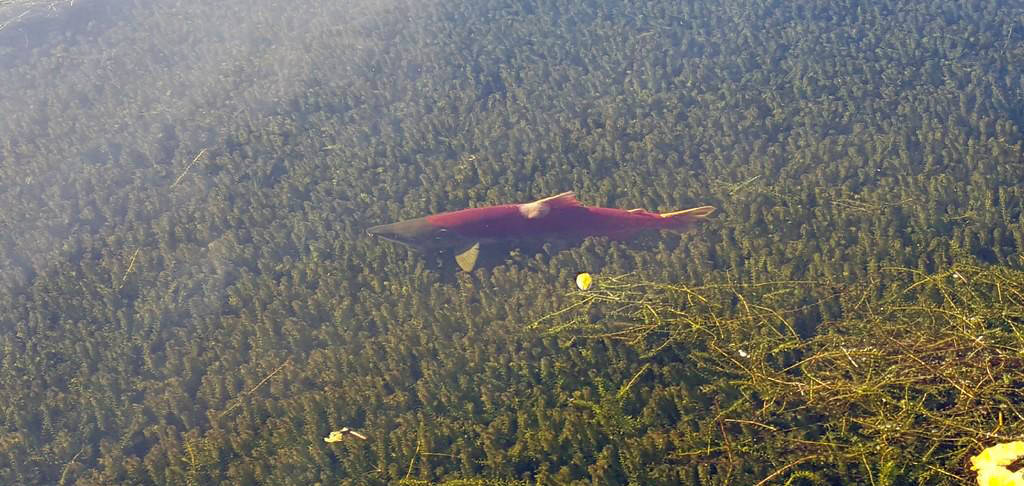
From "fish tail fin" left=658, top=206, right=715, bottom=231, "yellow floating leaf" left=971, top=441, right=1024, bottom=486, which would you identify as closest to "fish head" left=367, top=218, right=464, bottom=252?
"fish tail fin" left=658, top=206, right=715, bottom=231

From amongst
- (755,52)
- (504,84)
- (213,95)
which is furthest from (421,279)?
A: (755,52)

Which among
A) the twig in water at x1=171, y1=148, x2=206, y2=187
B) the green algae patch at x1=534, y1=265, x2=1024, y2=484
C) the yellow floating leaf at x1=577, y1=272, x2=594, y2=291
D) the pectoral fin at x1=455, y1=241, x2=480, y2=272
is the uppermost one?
the twig in water at x1=171, y1=148, x2=206, y2=187

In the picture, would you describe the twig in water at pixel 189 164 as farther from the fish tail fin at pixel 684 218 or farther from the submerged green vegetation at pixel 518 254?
the fish tail fin at pixel 684 218

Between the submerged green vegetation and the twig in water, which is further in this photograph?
the twig in water

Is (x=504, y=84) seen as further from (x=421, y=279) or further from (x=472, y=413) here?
(x=472, y=413)

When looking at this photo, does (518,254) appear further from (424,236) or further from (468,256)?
(424,236)

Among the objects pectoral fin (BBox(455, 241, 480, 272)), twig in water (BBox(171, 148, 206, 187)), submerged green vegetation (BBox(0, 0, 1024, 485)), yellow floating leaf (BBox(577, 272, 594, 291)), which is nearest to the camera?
submerged green vegetation (BBox(0, 0, 1024, 485))

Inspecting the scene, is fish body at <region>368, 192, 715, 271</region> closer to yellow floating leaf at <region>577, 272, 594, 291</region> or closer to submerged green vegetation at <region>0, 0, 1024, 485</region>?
submerged green vegetation at <region>0, 0, 1024, 485</region>

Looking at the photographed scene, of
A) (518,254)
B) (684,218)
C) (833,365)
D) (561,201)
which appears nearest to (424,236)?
(518,254)

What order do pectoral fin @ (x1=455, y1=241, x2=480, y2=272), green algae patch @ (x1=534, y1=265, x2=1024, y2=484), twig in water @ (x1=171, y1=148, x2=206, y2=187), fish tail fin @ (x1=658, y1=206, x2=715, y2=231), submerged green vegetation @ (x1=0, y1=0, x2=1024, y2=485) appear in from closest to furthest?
green algae patch @ (x1=534, y1=265, x2=1024, y2=484) < submerged green vegetation @ (x1=0, y1=0, x2=1024, y2=485) < pectoral fin @ (x1=455, y1=241, x2=480, y2=272) < fish tail fin @ (x1=658, y1=206, x2=715, y2=231) < twig in water @ (x1=171, y1=148, x2=206, y2=187)
